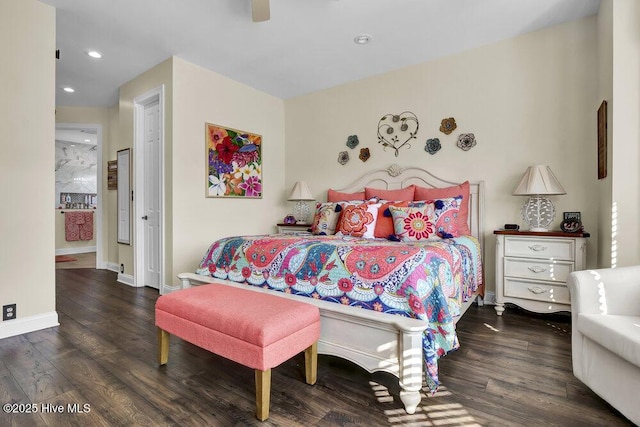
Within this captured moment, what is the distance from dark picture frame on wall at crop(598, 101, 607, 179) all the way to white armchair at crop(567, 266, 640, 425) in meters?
1.15

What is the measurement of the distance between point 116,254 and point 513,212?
5.50 m

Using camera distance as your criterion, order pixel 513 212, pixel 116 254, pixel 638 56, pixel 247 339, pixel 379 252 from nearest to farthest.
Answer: pixel 247 339 → pixel 379 252 → pixel 638 56 → pixel 513 212 → pixel 116 254

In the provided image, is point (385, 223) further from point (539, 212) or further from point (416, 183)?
point (539, 212)

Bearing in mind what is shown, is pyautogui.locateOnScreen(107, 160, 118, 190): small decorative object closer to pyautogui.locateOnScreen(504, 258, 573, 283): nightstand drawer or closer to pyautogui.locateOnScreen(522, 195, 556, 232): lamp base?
pyautogui.locateOnScreen(504, 258, 573, 283): nightstand drawer

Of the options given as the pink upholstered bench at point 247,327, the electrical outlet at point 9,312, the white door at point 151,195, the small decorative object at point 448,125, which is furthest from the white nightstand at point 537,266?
the electrical outlet at point 9,312

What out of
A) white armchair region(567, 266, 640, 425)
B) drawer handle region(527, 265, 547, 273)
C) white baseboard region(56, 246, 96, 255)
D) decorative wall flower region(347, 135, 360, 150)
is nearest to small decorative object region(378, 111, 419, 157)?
decorative wall flower region(347, 135, 360, 150)

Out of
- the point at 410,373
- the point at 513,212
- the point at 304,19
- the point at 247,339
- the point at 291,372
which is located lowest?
the point at 291,372

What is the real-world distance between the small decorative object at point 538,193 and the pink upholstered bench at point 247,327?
229 cm

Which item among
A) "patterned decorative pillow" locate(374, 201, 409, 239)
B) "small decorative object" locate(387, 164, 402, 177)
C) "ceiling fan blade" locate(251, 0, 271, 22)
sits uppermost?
"ceiling fan blade" locate(251, 0, 271, 22)

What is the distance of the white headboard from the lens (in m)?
3.32

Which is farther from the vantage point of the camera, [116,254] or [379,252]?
[116,254]

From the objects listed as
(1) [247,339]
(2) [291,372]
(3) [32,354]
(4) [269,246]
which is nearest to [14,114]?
(3) [32,354]

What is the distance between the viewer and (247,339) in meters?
1.52

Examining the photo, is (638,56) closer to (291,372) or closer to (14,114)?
(291,372)
